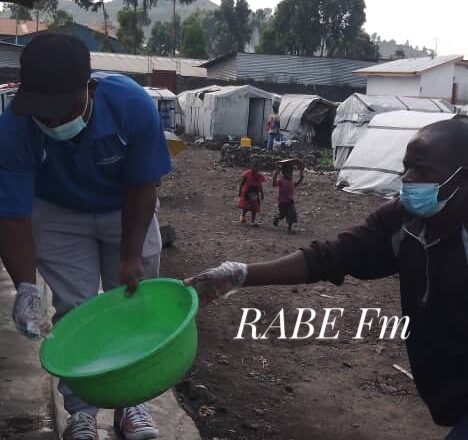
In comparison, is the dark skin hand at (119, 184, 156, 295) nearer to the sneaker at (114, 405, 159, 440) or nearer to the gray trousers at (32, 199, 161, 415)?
the gray trousers at (32, 199, 161, 415)

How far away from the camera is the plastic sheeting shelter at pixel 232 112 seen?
28.8 m

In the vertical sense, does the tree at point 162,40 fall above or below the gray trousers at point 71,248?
below

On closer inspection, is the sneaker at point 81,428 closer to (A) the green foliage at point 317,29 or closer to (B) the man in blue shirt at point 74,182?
(B) the man in blue shirt at point 74,182

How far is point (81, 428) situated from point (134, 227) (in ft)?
2.61

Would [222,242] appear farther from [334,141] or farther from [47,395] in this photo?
[334,141]

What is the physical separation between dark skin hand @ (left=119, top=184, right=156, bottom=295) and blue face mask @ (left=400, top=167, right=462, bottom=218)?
103 centimetres

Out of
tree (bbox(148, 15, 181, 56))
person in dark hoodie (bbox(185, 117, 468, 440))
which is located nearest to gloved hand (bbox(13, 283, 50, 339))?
person in dark hoodie (bbox(185, 117, 468, 440))

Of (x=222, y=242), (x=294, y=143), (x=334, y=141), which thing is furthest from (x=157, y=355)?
(x=294, y=143)

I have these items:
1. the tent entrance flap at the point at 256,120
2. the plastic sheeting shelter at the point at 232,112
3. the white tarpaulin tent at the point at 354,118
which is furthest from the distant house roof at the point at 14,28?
the white tarpaulin tent at the point at 354,118

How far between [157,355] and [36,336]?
0.57 meters

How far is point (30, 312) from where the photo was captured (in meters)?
2.81

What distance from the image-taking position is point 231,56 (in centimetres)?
4406

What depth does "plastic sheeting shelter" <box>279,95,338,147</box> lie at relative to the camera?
27.2 meters

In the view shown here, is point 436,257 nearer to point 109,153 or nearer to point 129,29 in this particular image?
point 109,153
